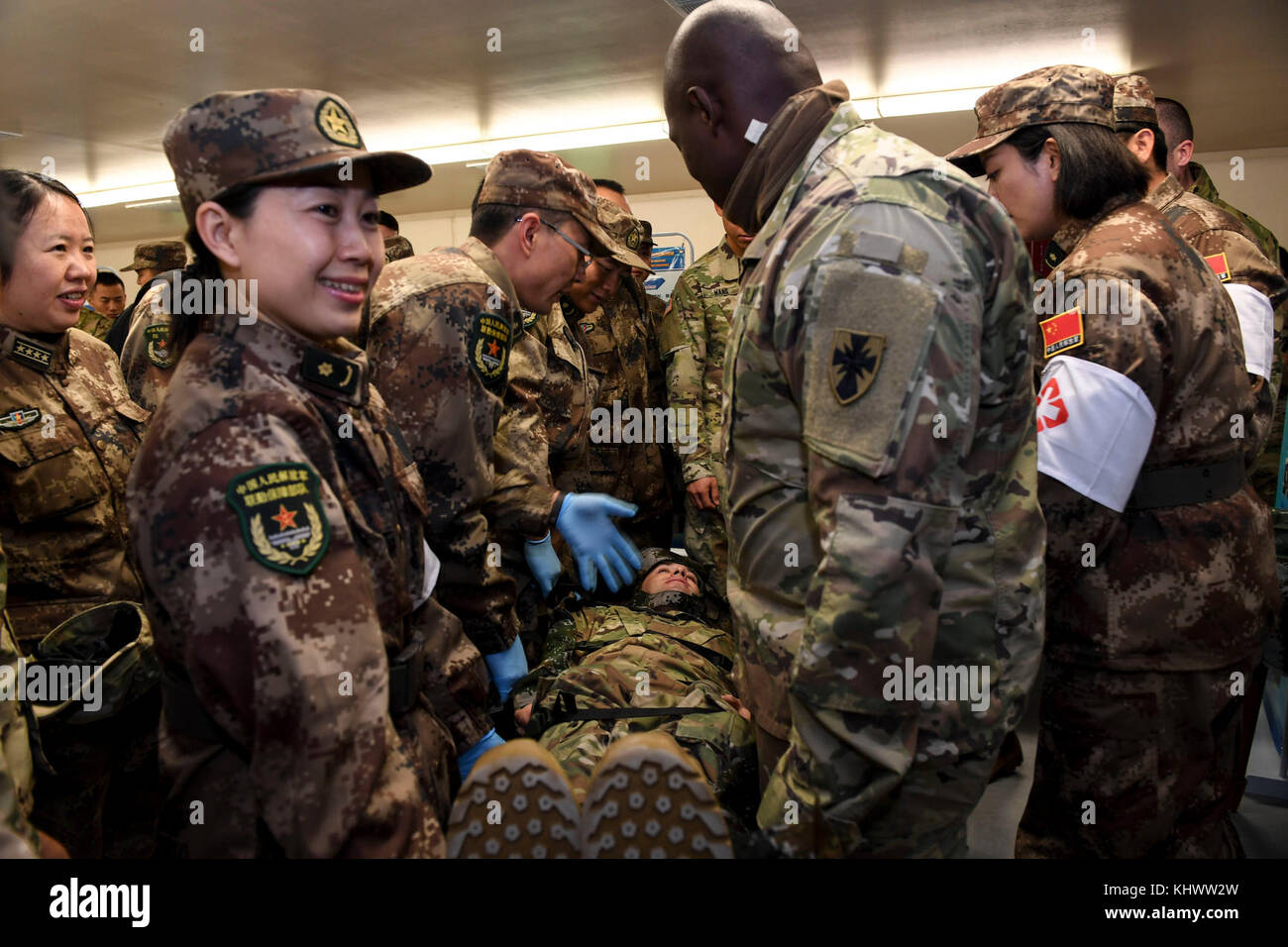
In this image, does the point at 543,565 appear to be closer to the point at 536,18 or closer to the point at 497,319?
the point at 497,319

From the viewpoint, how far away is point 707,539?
395cm

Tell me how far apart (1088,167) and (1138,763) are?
1.29m

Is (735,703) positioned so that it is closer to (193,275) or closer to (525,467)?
(525,467)

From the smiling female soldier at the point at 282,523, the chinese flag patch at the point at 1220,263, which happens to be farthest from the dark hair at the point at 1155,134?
the smiling female soldier at the point at 282,523

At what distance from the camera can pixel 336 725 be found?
107cm

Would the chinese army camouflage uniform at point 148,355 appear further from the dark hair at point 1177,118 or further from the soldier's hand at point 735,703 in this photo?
the dark hair at point 1177,118

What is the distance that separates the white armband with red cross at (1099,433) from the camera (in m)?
1.77

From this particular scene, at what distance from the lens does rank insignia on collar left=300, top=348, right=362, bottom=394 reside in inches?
49.6

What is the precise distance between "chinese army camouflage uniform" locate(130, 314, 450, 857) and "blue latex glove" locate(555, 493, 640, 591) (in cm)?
133

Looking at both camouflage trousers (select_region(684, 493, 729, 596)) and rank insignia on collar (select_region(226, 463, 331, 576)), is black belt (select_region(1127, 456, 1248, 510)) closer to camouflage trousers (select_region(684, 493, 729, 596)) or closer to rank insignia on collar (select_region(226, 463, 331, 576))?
rank insignia on collar (select_region(226, 463, 331, 576))

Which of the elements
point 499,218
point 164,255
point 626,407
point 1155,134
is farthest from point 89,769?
point 164,255

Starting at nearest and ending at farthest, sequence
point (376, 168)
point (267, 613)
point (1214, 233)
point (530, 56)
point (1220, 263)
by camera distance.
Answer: point (267, 613)
point (376, 168)
point (1220, 263)
point (1214, 233)
point (530, 56)

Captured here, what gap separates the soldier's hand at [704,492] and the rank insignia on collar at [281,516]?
2.84 m

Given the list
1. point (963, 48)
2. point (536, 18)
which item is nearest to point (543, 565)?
A: point (536, 18)
